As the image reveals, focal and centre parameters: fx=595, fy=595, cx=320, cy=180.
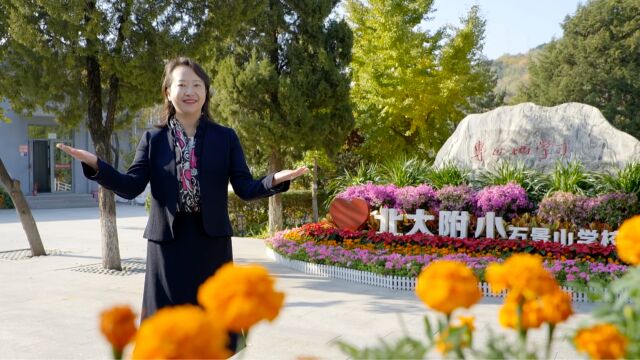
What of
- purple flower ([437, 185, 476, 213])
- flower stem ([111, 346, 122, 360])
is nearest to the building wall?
purple flower ([437, 185, 476, 213])

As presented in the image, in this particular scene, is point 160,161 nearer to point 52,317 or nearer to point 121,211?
point 52,317

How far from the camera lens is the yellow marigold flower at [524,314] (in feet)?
3.63

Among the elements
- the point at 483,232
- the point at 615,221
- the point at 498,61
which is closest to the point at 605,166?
the point at 615,221

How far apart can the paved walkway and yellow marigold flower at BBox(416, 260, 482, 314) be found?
5.72ft

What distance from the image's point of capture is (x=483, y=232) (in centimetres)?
898

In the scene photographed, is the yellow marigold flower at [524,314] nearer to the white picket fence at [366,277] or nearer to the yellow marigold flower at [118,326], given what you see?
the yellow marigold flower at [118,326]

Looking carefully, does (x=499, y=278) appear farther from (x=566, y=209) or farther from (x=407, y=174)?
(x=407, y=174)

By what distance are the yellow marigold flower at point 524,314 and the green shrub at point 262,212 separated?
471 inches

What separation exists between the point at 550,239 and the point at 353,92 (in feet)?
26.6

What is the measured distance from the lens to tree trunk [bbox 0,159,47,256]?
30.3ft

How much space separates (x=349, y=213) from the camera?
31.0ft

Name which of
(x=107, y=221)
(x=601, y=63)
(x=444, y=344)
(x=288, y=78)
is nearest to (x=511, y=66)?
(x=601, y=63)

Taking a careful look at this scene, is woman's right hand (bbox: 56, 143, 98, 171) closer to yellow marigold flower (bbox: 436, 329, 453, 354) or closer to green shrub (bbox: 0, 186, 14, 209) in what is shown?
yellow marigold flower (bbox: 436, 329, 453, 354)

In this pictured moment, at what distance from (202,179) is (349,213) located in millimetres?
6547
